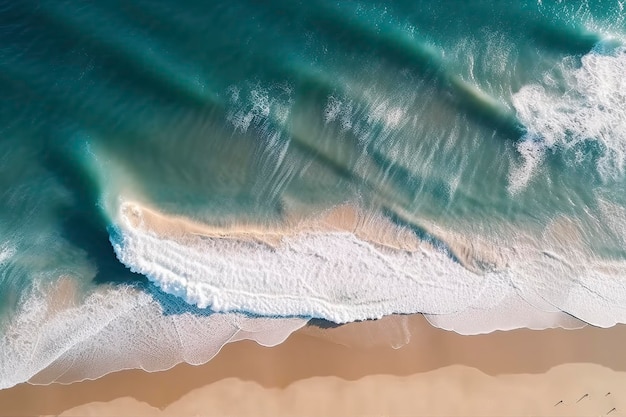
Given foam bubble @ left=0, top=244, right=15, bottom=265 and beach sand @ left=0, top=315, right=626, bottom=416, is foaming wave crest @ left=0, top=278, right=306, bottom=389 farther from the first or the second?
foam bubble @ left=0, top=244, right=15, bottom=265

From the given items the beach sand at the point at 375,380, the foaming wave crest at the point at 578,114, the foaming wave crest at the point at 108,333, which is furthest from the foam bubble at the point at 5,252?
the foaming wave crest at the point at 578,114

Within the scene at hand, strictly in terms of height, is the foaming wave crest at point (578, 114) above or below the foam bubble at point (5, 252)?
above

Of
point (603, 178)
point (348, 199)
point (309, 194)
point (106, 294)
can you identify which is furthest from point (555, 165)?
point (106, 294)

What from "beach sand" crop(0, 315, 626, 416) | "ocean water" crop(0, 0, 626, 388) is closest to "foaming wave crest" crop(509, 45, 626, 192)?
"ocean water" crop(0, 0, 626, 388)

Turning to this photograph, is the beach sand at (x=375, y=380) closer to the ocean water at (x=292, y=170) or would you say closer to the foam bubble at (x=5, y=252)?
the ocean water at (x=292, y=170)

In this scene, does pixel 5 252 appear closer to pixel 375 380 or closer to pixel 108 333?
pixel 108 333

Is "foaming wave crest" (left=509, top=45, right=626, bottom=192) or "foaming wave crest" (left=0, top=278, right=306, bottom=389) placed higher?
"foaming wave crest" (left=509, top=45, right=626, bottom=192)

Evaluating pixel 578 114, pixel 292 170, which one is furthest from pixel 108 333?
pixel 578 114
